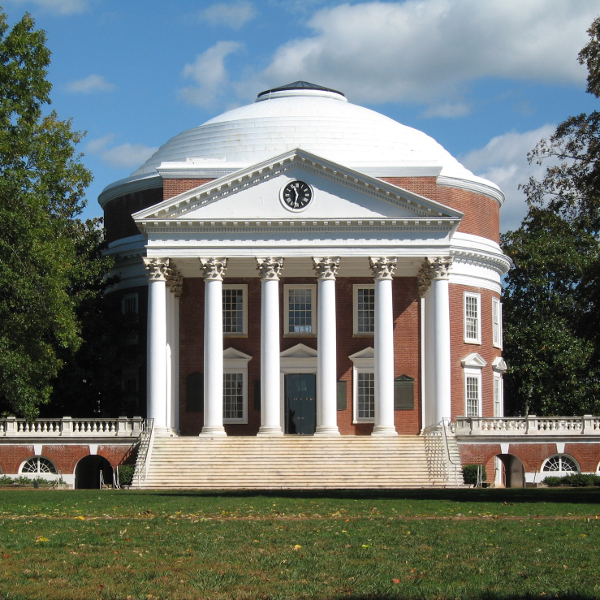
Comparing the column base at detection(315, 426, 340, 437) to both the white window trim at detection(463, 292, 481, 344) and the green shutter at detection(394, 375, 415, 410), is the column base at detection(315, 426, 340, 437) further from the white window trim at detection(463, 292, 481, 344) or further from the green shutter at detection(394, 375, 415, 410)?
the white window trim at detection(463, 292, 481, 344)

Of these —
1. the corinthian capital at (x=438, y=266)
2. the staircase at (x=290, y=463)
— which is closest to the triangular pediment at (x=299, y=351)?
the staircase at (x=290, y=463)

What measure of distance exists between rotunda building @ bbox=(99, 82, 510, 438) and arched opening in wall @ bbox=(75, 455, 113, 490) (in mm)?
3918

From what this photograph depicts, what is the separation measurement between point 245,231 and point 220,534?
30980mm

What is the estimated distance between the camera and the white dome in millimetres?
57156

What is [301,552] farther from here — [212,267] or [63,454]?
[212,267]

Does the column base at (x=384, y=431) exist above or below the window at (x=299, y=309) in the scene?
below

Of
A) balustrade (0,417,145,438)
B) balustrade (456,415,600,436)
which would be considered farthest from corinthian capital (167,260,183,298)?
balustrade (456,415,600,436)

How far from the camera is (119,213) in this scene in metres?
61.1

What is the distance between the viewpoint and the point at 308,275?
53.6 m

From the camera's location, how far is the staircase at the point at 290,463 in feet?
139

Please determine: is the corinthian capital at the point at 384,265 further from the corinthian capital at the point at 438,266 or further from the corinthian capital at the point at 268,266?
the corinthian capital at the point at 268,266

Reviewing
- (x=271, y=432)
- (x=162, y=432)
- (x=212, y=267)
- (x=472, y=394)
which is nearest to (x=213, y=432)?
(x=162, y=432)

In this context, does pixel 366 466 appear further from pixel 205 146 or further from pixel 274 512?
pixel 205 146

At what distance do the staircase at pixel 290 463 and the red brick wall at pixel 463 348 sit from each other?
1001cm
